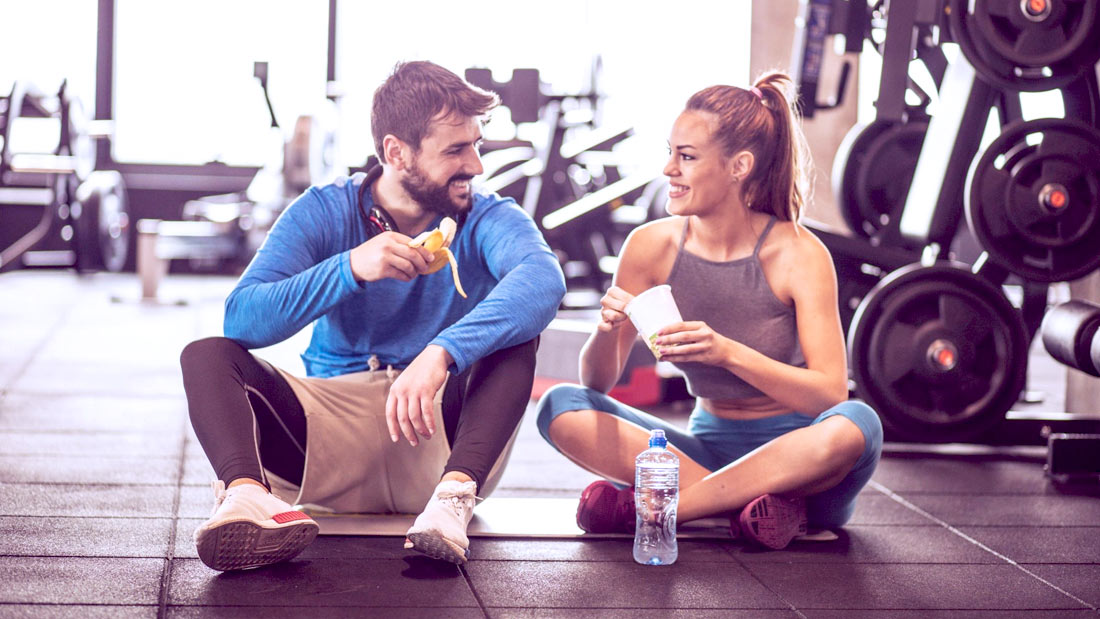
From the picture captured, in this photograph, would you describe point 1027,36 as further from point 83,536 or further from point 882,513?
point 83,536

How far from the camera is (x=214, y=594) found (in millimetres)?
1780

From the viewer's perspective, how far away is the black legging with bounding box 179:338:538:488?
193 centimetres

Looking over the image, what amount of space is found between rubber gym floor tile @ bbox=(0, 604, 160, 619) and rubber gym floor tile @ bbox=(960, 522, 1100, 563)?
1555 mm

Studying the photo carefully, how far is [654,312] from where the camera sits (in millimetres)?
1971

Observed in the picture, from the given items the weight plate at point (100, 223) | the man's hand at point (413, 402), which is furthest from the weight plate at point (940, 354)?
the weight plate at point (100, 223)

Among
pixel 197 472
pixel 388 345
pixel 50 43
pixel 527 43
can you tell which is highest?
pixel 527 43

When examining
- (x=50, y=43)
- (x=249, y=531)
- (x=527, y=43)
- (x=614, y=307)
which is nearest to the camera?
(x=249, y=531)

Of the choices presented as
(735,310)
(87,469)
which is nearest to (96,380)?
(87,469)

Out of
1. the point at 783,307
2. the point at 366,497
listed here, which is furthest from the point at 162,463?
the point at 783,307

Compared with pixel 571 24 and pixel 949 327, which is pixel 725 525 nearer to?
pixel 949 327

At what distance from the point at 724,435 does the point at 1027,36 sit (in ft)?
4.82

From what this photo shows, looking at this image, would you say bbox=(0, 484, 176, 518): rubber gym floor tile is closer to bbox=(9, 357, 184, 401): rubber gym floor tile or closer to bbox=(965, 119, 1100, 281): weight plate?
bbox=(9, 357, 184, 401): rubber gym floor tile

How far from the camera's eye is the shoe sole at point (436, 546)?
1.86 meters

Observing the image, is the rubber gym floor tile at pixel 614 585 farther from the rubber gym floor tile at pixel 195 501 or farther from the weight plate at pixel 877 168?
the weight plate at pixel 877 168
